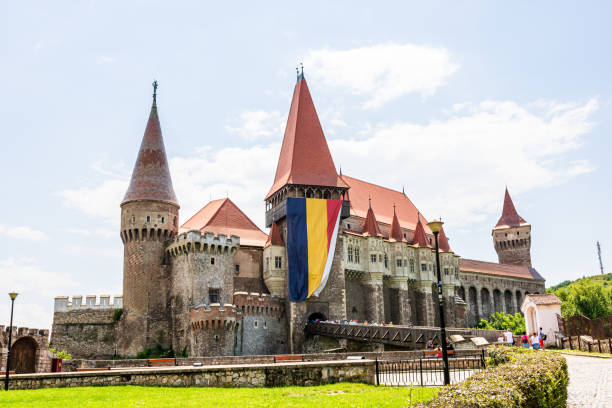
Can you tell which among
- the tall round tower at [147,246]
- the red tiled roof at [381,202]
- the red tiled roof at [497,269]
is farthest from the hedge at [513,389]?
the red tiled roof at [497,269]

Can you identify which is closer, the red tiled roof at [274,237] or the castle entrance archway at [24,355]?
the castle entrance archway at [24,355]

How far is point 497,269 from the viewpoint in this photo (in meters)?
78.0

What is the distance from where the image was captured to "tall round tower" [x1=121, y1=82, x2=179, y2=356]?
43.3m

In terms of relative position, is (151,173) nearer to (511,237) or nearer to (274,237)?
(274,237)

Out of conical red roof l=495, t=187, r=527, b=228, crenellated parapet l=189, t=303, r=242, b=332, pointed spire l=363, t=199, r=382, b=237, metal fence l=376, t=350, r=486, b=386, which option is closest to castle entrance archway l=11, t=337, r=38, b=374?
crenellated parapet l=189, t=303, r=242, b=332

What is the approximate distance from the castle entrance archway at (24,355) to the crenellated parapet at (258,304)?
48.1 ft

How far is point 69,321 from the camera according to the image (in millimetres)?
43750

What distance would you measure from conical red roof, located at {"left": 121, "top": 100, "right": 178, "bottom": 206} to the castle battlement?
7553 millimetres

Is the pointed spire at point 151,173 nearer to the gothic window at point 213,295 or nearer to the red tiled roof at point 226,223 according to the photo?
the red tiled roof at point 226,223

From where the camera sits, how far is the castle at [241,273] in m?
43.3

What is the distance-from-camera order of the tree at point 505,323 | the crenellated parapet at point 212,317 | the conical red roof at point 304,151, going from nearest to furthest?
1. the crenellated parapet at point 212,317
2. the conical red roof at point 304,151
3. the tree at point 505,323

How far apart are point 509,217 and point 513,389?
84.0 meters

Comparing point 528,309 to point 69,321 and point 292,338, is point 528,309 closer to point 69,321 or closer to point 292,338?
point 292,338

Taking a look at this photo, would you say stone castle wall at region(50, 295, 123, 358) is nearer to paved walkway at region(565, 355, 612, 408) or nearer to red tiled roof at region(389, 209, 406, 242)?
red tiled roof at region(389, 209, 406, 242)
